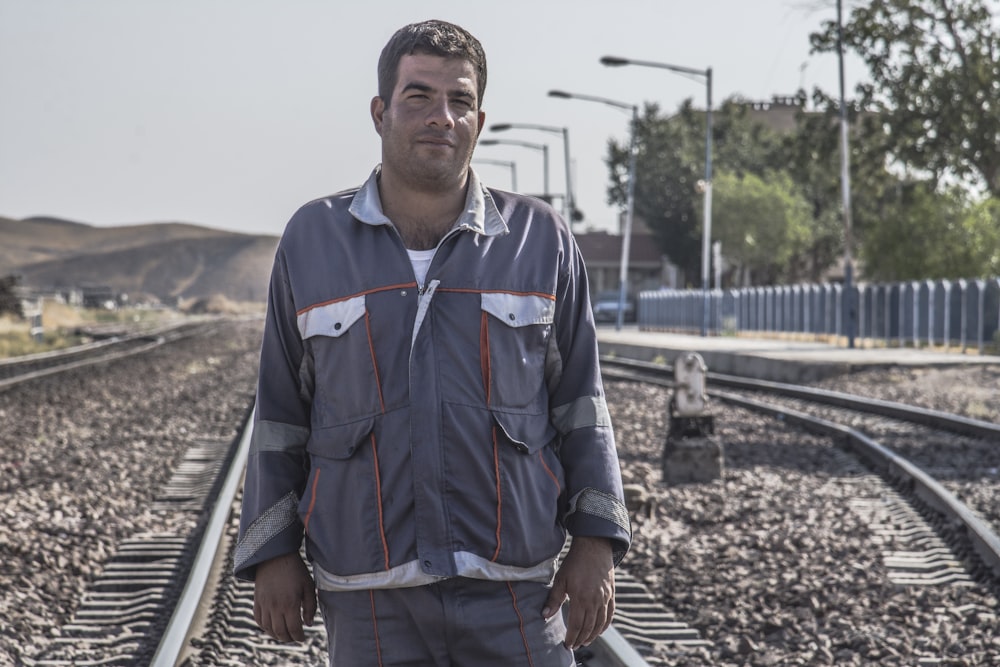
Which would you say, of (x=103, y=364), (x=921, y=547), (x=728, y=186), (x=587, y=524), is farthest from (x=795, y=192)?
(x=587, y=524)

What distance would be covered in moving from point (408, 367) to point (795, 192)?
225ft

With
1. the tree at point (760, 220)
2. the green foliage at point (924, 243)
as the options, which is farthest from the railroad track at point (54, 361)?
the tree at point (760, 220)

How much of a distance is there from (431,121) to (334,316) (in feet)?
1.34

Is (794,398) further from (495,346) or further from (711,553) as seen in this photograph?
(495,346)

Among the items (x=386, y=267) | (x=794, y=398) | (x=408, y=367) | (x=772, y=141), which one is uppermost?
(x=772, y=141)

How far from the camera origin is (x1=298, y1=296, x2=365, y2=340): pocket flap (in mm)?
2389

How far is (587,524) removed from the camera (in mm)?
2459

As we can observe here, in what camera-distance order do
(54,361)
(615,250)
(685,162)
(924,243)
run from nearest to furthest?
(54,361)
(924,243)
(685,162)
(615,250)

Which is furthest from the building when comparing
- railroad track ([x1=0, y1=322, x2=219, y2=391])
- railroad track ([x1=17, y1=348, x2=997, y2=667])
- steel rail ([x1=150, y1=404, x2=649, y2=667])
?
steel rail ([x1=150, y1=404, x2=649, y2=667])

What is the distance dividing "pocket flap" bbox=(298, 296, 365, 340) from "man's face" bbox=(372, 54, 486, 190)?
0.91 ft

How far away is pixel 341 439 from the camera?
2395 mm

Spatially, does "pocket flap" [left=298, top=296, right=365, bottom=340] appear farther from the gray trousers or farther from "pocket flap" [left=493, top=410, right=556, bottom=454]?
the gray trousers

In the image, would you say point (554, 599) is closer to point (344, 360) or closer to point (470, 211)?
point (344, 360)

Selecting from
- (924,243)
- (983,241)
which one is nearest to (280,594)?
(983,241)
